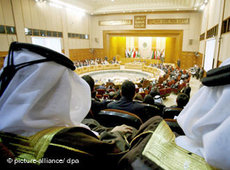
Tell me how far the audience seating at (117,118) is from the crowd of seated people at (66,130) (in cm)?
85

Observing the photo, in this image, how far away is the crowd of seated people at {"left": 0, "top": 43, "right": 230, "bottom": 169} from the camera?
59 cm

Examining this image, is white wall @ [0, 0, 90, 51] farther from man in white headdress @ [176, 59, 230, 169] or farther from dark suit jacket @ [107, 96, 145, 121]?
man in white headdress @ [176, 59, 230, 169]

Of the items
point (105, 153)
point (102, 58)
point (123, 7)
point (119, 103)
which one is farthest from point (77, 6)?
point (105, 153)

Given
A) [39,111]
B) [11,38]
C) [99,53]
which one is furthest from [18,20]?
[39,111]

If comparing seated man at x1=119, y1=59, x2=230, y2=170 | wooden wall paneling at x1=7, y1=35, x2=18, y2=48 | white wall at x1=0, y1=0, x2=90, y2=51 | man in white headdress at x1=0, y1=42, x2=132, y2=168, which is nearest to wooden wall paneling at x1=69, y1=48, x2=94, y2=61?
white wall at x1=0, y1=0, x2=90, y2=51

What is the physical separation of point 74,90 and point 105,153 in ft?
1.50

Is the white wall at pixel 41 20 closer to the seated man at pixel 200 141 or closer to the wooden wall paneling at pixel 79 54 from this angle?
the wooden wall paneling at pixel 79 54

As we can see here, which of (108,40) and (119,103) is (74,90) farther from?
(108,40)

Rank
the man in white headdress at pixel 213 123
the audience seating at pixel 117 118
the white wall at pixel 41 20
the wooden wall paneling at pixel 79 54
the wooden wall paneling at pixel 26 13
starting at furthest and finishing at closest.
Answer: the wooden wall paneling at pixel 79 54, the wooden wall paneling at pixel 26 13, the white wall at pixel 41 20, the audience seating at pixel 117 118, the man in white headdress at pixel 213 123

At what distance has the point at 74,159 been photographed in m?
0.66

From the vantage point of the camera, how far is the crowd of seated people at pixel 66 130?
0.59 meters

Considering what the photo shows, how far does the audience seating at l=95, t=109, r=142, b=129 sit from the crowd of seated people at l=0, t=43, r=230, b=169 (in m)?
0.85

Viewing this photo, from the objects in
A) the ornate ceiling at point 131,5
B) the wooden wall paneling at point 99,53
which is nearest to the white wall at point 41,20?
the wooden wall paneling at point 99,53

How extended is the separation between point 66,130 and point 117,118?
46.6 inches
